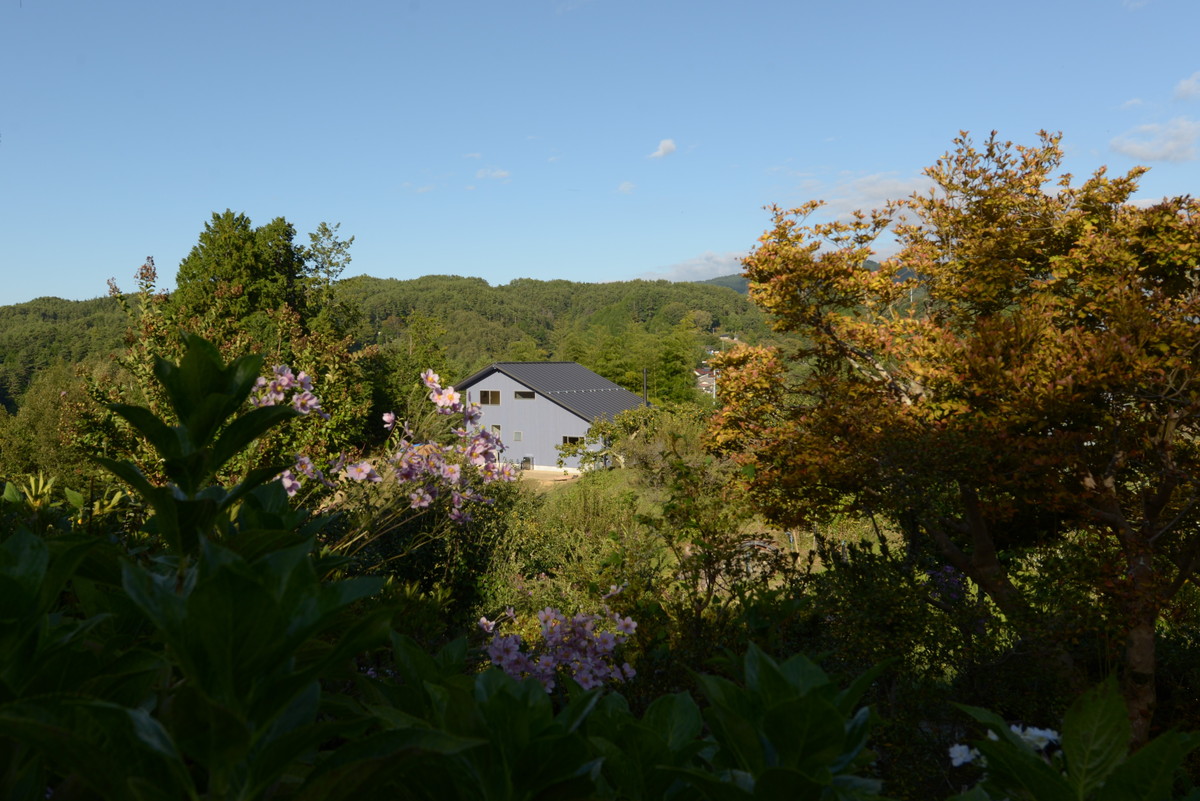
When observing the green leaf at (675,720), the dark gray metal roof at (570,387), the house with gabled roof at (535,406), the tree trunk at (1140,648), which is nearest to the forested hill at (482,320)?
the house with gabled roof at (535,406)

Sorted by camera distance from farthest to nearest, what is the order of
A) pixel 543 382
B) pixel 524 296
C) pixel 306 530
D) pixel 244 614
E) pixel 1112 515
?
pixel 524 296
pixel 543 382
pixel 1112 515
pixel 306 530
pixel 244 614

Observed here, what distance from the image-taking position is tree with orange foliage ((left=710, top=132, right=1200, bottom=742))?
18.8 ft

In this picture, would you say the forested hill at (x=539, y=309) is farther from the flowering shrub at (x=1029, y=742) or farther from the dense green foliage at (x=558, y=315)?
the flowering shrub at (x=1029, y=742)

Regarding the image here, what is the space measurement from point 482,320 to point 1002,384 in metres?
98.7

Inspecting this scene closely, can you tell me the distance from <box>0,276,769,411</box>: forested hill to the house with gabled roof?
3.21 meters

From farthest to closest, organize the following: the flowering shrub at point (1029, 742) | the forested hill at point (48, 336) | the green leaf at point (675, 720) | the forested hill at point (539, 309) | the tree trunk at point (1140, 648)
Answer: the forested hill at point (539, 309), the forested hill at point (48, 336), the tree trunk at point (1140, 648), the flowering shrub at point (1029, 742), the green leaf at point (675, 720)

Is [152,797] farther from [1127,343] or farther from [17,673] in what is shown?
[1127,343]

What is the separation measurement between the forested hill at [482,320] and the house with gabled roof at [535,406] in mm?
3209

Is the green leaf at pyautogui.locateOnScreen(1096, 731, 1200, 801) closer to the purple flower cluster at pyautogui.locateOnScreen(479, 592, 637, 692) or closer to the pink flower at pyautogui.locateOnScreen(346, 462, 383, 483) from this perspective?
the purple flower cluster at pyautogui.locateOnScreen(479, 592, 637, 692)

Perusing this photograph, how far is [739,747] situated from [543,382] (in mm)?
40290

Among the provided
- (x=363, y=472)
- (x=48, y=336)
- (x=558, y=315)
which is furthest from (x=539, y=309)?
(x=363, y=472)

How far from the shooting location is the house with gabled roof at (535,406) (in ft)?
130

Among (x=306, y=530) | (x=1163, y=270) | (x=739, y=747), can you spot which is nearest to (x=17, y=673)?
(x=306, y=530)

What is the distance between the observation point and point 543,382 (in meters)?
40.8
